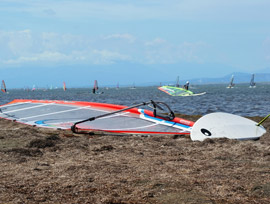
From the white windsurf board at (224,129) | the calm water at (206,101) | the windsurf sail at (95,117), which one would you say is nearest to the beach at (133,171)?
the white windsurf board at (224,129)

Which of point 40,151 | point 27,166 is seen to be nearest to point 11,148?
point 40,151

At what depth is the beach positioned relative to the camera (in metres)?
3.57

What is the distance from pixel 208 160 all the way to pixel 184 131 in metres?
3.12

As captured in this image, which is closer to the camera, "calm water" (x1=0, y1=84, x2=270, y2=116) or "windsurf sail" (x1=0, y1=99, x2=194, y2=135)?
"windsurf sail" (x1=0, y1=99, x2=194, y2=135)

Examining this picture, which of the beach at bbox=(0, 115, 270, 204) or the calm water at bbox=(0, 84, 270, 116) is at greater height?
the beach at bbox=(0, 115, 270, 204)

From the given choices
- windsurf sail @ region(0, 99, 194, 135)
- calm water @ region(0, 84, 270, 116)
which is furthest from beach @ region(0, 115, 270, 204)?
calm water @ region(0, 84, 270, 116)

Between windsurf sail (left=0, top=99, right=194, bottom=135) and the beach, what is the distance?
1.44 meters

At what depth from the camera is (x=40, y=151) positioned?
603 centimetres

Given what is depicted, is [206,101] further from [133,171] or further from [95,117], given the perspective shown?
[133,171]

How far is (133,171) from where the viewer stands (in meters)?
4.64

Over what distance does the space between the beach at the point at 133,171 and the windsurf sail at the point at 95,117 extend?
1438 millimetres

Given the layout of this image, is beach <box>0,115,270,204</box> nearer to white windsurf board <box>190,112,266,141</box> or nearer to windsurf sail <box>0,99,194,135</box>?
white windsurf board <box>190,112,266,141</box>

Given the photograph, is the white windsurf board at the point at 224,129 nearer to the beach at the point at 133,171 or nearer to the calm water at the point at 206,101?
the beach at the point at 133,171

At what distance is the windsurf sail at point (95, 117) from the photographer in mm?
8844
